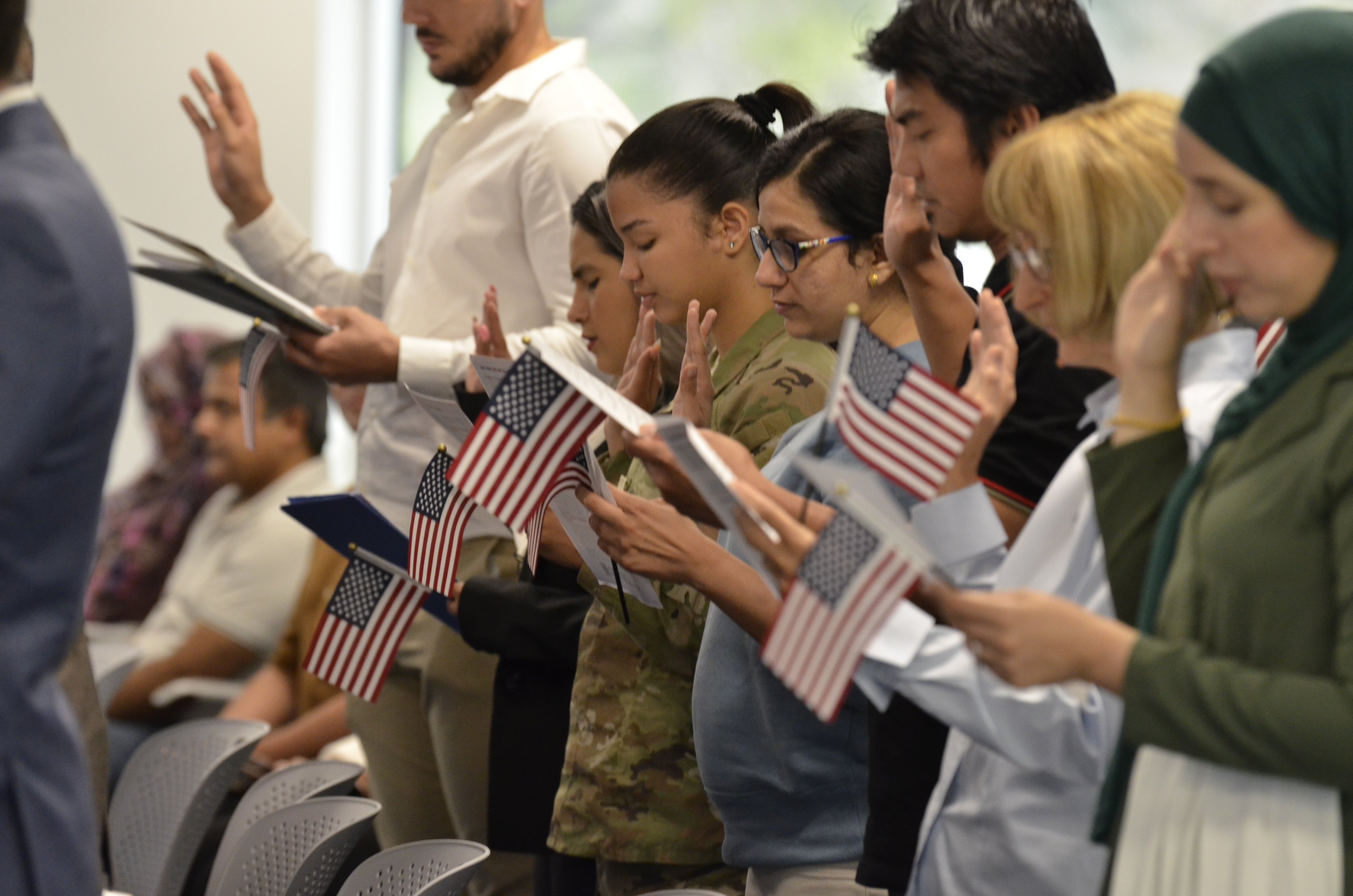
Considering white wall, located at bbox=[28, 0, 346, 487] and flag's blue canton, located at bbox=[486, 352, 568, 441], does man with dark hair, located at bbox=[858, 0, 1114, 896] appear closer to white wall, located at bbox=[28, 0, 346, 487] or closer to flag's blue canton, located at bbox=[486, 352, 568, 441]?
flag's blue canton, located at bbox=[486, 352, 568, 441]

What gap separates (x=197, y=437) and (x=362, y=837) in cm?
235

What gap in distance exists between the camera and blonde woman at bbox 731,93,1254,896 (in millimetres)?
1469

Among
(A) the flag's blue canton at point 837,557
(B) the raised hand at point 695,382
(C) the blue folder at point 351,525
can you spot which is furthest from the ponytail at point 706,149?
(A) the flag's blue canton at point 837,557

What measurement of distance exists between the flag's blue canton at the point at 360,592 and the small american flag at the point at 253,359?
327mm

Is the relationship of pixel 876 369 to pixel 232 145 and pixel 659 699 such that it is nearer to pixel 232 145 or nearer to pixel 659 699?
pixel 659 699

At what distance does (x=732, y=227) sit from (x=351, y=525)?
79cm

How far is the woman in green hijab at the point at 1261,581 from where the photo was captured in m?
→ 1.20

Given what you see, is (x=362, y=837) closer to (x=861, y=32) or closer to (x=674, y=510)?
(x=674, y=510)

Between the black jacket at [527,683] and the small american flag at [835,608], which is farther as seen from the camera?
the black jacket at [527,683]

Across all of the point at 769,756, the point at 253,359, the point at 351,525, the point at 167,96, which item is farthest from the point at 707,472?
the point at 167,96

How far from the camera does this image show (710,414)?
88.3 inches

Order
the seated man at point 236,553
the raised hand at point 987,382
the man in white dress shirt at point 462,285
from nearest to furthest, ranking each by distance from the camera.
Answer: the raised hand at point 987,382 → the man in white dress shirt at point 462,285 → the seated man at point 236,553

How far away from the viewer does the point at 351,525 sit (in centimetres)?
250

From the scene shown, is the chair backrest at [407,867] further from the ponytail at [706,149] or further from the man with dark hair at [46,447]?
the ponytail at [706,149]
